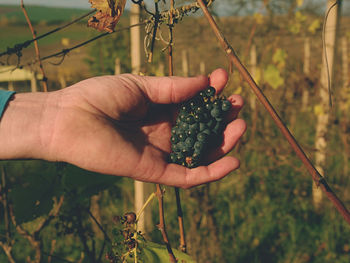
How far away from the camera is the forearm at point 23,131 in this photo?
4.53ft

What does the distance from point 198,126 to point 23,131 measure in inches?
29.9

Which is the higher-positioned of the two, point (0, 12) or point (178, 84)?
point (0, 12)

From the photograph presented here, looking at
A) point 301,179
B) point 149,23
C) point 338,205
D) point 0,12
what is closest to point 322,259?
point 301,179

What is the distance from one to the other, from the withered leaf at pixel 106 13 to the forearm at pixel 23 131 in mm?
465

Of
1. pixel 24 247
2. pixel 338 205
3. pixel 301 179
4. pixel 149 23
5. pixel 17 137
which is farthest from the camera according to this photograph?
pixel 301 179

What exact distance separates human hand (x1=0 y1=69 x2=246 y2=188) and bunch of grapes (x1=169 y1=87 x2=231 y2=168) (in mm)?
49

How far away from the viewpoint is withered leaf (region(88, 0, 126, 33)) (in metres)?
1.21

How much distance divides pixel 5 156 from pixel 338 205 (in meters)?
1.28

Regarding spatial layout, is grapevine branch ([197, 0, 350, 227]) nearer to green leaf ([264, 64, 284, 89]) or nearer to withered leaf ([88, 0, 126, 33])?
withered leaf ([88, 0, 126, 33])

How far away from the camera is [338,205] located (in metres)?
0.80

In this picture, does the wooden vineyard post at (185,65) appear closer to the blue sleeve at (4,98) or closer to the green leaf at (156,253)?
the blue sleeve at (4,98)

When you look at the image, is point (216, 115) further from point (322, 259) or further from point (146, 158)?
point (322, 259)

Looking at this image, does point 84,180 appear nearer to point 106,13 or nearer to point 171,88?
point 171,88

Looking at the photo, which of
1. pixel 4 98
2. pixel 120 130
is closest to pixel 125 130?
pixel 120 130
